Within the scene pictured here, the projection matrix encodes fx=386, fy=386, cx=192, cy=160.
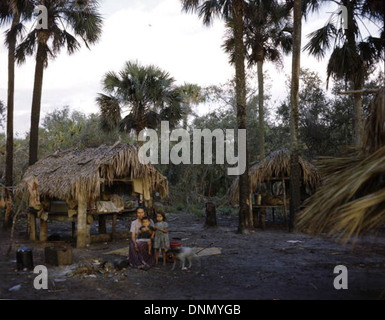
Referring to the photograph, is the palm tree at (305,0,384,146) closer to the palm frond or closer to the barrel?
the palm frond

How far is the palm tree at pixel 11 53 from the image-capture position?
46.9 feet

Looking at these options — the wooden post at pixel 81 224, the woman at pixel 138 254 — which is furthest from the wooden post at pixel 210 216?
the woman at pixel 138 254

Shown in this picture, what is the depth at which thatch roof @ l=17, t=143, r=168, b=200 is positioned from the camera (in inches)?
440

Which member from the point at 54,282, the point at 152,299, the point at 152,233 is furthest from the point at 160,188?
the point at 152,299

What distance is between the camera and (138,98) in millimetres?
17969

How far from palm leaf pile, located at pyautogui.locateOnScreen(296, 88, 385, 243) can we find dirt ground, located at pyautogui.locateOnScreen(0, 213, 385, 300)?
441mm

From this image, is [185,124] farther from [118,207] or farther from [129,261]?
[129,261]

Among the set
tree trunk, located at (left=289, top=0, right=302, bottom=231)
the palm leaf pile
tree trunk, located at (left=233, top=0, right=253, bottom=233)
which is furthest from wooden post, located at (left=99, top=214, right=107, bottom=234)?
the palm leaf pile

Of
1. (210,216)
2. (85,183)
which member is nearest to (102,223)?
(85,183)

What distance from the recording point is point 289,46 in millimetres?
19078

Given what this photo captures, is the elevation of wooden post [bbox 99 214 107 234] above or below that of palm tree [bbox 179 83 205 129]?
below

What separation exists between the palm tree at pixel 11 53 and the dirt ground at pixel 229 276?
4.62 m

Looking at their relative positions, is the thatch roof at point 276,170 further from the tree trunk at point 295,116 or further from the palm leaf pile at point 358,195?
the palm leaf pile at point 358,195
